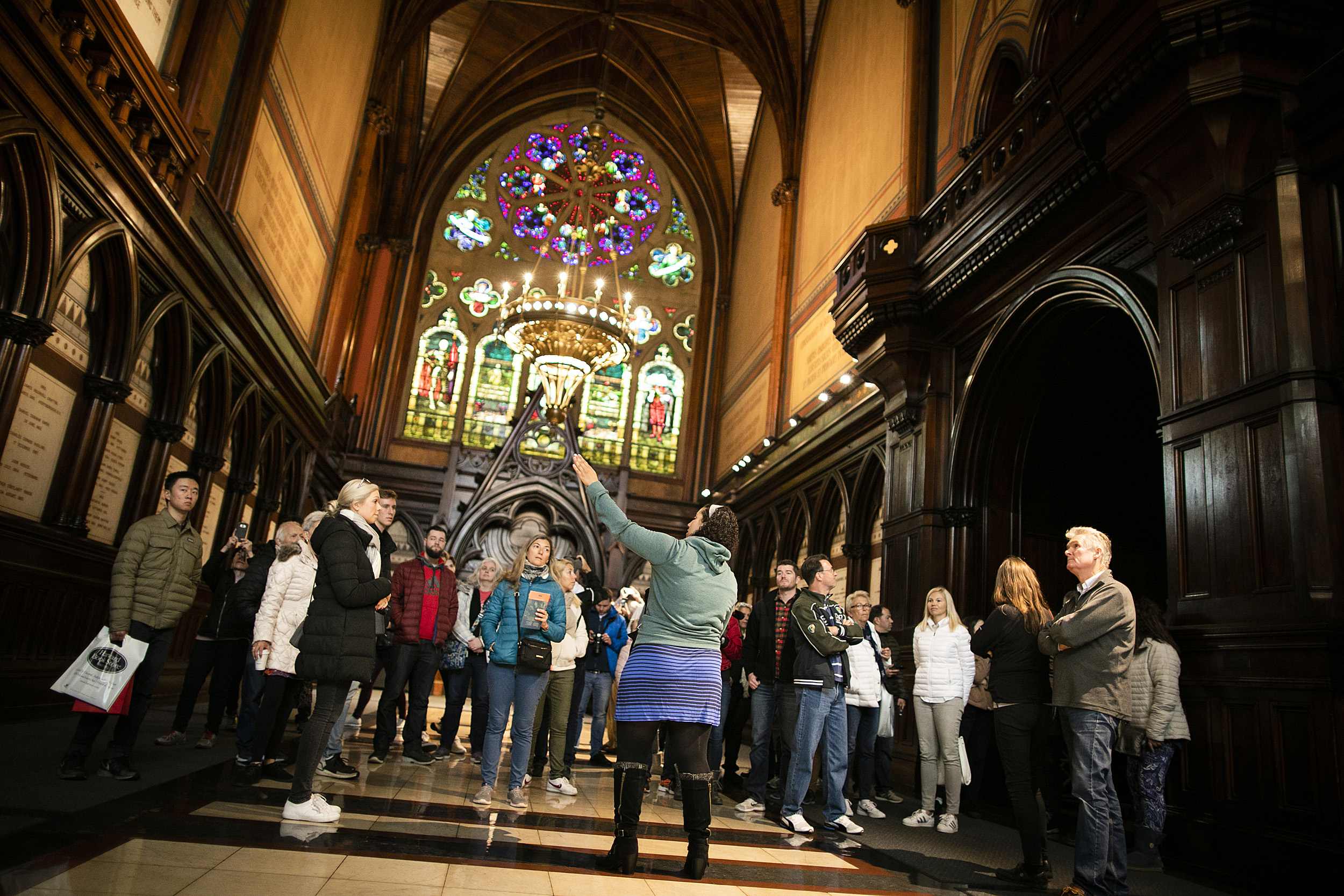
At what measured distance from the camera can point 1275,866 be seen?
144 inches

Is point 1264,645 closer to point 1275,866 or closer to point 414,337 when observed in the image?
point 1275,866

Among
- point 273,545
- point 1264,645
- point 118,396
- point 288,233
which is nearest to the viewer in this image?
point 1264,645

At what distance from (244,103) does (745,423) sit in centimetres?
982

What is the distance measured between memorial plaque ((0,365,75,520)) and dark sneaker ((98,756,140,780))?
2565 millimetres

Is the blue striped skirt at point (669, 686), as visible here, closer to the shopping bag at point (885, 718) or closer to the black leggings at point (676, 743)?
the black leggings at point (676, 743)

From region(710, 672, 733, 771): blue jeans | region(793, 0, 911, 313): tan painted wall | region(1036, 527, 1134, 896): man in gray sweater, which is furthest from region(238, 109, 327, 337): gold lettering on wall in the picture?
region(1036, 527, 1134, 896): man in gray sweater

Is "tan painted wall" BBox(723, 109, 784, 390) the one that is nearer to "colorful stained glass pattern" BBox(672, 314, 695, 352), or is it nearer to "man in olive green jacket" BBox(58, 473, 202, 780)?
"colorful stained glass pattern" BBox(672, 314, 695, 352)

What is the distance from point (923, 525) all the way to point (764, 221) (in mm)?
10690

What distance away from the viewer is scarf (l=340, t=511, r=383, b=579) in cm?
367

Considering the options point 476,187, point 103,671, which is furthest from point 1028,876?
point 476,187

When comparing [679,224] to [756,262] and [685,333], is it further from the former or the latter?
[756,262]

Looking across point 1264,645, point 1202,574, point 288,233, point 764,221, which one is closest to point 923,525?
point 1202,574

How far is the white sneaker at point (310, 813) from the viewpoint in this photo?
3439 mm

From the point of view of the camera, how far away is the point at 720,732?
19.9 ft
